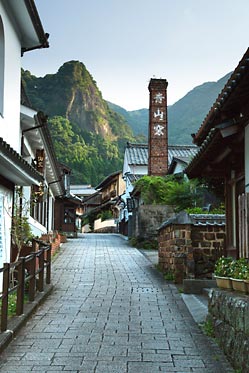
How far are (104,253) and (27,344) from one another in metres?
15.0

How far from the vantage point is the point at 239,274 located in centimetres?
597

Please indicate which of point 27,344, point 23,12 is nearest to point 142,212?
point 23,12

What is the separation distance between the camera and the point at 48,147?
1720 centimetres

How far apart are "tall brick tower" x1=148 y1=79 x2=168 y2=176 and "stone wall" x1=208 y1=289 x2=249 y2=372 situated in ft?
83.3

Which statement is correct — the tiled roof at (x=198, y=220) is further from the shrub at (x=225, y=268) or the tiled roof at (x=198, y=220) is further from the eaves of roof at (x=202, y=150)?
the shrub at (x=225, y=268)

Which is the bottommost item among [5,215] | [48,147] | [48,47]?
[5,215]

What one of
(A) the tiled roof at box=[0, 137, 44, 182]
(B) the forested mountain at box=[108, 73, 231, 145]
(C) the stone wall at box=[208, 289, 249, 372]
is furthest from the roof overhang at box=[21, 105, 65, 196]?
(B) the forested mountain at box=[108, 73, 231, 145]

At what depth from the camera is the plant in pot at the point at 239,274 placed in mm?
5785

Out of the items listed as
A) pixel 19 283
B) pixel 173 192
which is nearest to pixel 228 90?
pixel 19 283

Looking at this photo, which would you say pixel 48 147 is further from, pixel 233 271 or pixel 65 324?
pixel 233 271

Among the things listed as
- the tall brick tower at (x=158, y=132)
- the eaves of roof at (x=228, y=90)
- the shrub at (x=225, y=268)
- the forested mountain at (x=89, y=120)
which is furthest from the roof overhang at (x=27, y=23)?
the forested mountain at (x=89, y=120)

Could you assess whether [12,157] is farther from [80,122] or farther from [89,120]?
[89,120]

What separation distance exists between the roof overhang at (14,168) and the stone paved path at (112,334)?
8.66ft

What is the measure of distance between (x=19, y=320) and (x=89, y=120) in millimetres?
91190
